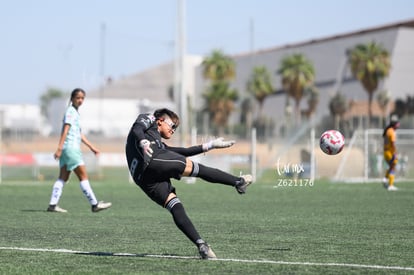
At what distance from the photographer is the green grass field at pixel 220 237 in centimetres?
879

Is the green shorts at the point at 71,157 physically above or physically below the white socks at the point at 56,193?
above

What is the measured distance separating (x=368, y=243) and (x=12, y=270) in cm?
455

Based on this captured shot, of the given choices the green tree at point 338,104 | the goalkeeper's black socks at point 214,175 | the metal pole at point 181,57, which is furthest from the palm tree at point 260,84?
the goalkeeper's black socks at point 214,175

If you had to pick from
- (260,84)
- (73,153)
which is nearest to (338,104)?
(260,84)

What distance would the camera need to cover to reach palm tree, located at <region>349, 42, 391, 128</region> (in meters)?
74.0

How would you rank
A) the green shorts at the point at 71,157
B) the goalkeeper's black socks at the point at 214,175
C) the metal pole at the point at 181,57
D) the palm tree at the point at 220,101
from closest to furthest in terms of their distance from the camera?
the goalkeeper's black socks at the point at 214,175 → the green shorts at the point at 71,157 → the metal pole at the point at 181,57 → the palm tree at the point at 220,101

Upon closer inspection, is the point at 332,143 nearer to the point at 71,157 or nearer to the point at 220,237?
the point at 220,237

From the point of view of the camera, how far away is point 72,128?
16562 millimetres

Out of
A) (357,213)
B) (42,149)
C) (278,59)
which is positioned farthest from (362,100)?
(357,213)

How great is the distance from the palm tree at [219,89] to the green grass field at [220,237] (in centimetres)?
7152

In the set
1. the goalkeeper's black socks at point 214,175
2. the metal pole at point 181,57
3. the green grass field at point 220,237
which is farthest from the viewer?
the metal pole at point 181,57

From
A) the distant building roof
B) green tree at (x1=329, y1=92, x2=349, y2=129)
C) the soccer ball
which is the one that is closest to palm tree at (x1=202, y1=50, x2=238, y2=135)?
green tree at (x1=329, y1=92, x2=349, y2=129)

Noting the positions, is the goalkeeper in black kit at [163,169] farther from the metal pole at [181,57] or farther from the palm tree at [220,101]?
the palm tree at [220,101]

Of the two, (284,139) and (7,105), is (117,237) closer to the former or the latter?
(284,139)
